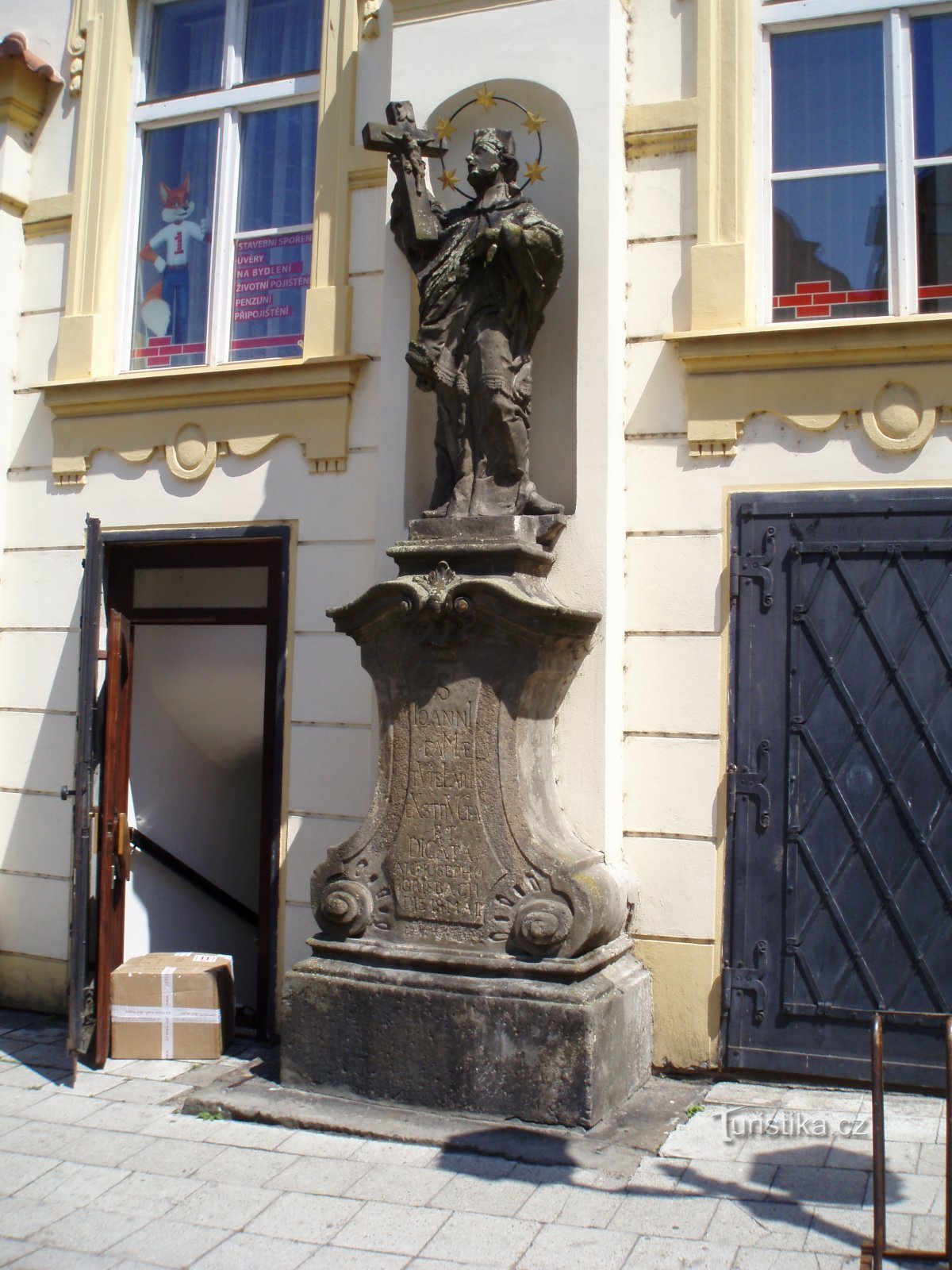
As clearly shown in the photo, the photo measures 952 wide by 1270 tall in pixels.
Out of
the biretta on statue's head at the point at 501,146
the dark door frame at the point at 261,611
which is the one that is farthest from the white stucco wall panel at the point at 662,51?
the dark door frame at the point at 261,611

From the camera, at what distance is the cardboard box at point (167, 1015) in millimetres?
5578

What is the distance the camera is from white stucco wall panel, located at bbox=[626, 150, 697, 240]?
555cm

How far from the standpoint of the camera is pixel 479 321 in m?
5.29

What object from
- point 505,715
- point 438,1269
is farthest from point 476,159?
point 438,1269

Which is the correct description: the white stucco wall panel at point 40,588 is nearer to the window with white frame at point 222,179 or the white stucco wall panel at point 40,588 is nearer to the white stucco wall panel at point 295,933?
the window with white frame at point 222,179

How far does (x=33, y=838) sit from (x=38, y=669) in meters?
0.87

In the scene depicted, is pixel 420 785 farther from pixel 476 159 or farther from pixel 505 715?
pixel 476 159

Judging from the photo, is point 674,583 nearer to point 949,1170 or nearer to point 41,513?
point 949,1170

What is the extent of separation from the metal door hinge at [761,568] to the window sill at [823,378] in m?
0.41

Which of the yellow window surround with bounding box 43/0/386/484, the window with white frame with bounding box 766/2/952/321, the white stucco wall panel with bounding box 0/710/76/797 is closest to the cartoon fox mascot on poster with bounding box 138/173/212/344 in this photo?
the yellow window surround with bounding box 43/0/386/484

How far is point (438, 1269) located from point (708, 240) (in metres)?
4.12

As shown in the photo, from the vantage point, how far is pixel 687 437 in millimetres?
5375

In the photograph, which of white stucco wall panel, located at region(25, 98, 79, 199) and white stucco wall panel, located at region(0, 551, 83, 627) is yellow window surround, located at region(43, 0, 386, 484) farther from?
white stucco wall panel, located at region(0, 551, 83, 627)

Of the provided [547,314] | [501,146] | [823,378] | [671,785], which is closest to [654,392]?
[547,314]
